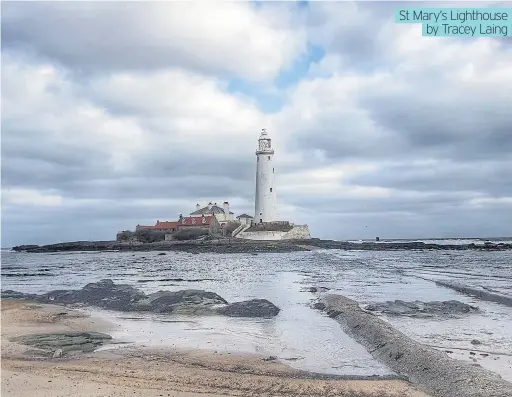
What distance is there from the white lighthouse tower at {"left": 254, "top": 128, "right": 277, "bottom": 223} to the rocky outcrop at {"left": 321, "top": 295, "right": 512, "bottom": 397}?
60606 mm

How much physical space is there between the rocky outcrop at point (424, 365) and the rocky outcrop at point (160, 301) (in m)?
3.45

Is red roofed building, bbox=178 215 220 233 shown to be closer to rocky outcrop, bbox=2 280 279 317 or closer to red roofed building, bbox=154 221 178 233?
red roofed building, bbox=154 221 178 233

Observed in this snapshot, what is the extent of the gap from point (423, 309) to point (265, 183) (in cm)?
5841

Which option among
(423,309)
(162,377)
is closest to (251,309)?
(423,309)

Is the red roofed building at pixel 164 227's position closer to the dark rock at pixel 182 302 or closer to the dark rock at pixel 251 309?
the dark rock at pixel 182 302

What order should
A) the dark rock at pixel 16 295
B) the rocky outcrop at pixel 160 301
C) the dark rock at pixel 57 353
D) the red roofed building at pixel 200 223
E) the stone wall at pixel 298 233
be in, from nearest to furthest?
the dark rock at pixel 57 353 → the rocky outcrop at pixel 160 301 → the dark rock at pixel 16 295 → the stone wall at pixel 298 233 → the red roofed building at pixel 200 223

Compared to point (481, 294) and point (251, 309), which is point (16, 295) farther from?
point (481, 294)

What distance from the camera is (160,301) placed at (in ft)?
55.2

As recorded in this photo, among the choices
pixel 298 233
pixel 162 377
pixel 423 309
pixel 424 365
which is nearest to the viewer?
pixel 162 377

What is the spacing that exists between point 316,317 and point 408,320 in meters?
2.44

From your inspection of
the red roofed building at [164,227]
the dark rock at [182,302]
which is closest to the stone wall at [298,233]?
the red roofed building at [164,227]

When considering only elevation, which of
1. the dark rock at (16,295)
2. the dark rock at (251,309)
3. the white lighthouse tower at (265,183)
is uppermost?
the white lighthouse tower at (265,183)

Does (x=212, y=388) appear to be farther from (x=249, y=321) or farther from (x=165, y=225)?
(x=165, y=225)

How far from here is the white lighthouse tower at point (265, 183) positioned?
73250 millimetres
